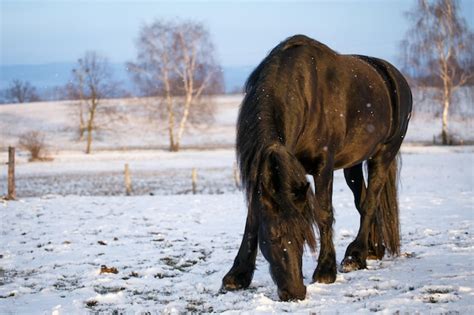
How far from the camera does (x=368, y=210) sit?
646 cm

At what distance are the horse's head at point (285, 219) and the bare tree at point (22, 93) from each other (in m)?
78.9

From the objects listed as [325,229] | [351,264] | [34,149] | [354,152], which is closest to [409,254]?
[351,264]

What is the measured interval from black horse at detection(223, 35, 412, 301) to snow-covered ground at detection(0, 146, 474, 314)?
358 mm

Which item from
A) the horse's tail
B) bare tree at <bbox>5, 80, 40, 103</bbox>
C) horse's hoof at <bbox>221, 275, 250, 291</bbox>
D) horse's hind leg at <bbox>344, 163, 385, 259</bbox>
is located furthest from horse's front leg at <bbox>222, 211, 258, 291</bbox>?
bare tree at <bbox>5, 80, 40, 103</bbox>

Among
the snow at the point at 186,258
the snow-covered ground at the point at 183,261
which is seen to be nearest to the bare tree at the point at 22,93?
the snow at the point at 186,258

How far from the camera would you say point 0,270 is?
20.3ft

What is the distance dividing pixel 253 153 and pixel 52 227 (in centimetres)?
635

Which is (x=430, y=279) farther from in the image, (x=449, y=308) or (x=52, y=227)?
(x=52, y=227)

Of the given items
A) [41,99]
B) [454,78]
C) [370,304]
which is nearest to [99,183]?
[370,304]

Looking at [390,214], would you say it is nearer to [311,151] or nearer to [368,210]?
[368,210]

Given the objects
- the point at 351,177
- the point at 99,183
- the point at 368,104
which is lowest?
the point at 99,183

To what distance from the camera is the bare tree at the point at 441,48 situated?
35750 mm

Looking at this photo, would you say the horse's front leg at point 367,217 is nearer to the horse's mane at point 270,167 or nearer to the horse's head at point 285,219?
the horse's head at point 285,219

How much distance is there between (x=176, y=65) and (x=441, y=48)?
2027 centimetres
